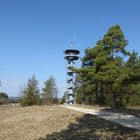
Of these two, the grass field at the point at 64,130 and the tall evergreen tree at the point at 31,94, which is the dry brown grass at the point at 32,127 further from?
the tall evergreen tree at the point at 31,94

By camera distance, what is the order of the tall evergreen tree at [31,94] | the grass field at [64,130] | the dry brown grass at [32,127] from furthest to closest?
the tall evergreen tree at [31,94] < the dry brown grass at [32,127] < the grass field at [64,130]

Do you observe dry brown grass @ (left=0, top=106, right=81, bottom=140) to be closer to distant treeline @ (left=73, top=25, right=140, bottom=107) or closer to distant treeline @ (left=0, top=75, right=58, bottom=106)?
distant treeline @ (left=73, top=25, right=140, bottom=107)

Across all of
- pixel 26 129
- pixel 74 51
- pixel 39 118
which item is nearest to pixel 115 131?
pixel 26 129

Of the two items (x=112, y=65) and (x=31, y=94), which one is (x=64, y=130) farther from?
(x=31, y=94)

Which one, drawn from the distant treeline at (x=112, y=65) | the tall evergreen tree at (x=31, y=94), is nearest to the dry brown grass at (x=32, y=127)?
the distant treeline at (x=112, y=65)

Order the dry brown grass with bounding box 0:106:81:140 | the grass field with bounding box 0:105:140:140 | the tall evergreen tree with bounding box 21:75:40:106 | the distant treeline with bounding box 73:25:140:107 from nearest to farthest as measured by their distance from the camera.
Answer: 1. the grass field with bounding box 0:105:140:140
2. the dry brown grass with bounding box 0:106:81:140
3. the distant treeline with bounding box 73:25:140:107
4. the tall evergreen tree with bounding box 21:75:40:106

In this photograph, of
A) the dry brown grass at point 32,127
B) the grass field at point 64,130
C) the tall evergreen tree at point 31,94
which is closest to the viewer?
the grass field at point 64,130

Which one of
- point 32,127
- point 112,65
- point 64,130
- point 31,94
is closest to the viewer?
point 64,130

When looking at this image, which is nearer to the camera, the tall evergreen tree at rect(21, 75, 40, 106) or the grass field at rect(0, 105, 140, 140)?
the grass field at rect(0, 105, 140, 140)

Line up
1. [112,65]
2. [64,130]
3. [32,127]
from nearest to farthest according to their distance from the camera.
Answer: [64,130]
[32,127]
[112,65]

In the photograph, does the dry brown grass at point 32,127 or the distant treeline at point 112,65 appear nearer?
the dry brown grass at point 32,127

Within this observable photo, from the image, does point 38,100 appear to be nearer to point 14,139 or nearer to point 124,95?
point 124,95

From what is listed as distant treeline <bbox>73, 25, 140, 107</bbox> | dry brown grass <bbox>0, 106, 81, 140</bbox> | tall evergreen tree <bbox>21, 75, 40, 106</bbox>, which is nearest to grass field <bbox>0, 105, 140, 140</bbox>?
dry brown grass <bbox>0, 106, 81, 140</bbox>

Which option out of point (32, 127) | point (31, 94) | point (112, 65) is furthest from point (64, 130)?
point (31, 94)
